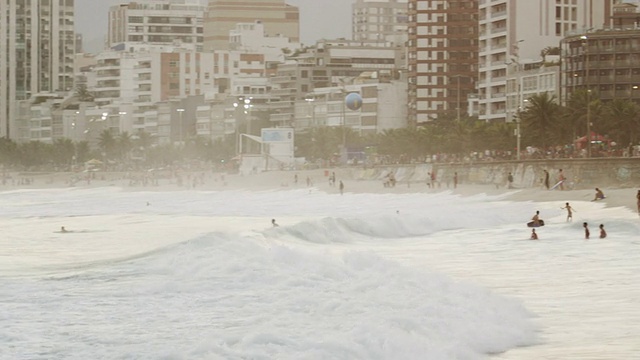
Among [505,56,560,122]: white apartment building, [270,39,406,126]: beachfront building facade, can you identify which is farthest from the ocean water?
[270,39,406,126]: beachfront building facade

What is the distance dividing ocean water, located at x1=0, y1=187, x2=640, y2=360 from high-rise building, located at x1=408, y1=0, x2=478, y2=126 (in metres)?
103

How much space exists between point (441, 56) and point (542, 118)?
67.0m

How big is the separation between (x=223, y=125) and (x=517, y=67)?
7130 centimetres

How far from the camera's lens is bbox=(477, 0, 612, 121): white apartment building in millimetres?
128875

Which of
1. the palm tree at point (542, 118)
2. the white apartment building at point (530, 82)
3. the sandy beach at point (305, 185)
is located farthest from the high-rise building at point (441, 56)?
the palm tree at point (542, 118)

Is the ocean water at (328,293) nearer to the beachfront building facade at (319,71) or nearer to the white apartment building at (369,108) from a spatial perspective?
the white apartment building at (369,108)

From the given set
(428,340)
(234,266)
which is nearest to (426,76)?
(234,266)

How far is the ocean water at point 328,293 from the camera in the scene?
22250mm

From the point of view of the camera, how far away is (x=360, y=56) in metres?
195

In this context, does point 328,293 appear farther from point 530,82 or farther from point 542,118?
point 530,82

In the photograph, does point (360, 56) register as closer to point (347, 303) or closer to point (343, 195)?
point (343, 195)

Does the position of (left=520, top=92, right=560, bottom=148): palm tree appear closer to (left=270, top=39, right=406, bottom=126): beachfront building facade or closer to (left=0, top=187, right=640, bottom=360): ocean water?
(left=0, top=187, right=640, bottom=360): ocean water

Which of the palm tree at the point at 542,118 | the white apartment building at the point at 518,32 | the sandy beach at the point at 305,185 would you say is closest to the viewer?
the sandy beach at the point at 305,185

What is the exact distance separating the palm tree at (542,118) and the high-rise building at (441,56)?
61145mm
